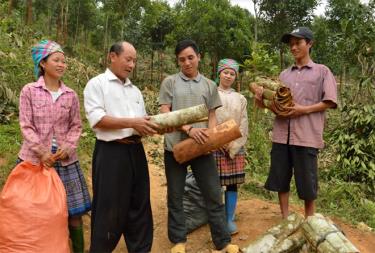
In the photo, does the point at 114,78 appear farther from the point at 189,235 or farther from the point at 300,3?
the point at 300,3

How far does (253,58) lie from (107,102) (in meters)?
6.93

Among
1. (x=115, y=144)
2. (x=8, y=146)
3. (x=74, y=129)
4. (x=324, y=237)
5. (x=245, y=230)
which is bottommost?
(x=245, y=230)

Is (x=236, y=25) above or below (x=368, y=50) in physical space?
above

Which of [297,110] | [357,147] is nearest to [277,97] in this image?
[297,110]

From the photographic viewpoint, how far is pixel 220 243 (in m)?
3.11

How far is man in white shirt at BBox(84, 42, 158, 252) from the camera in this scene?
259 centimetres

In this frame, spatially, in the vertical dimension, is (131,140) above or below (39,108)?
below

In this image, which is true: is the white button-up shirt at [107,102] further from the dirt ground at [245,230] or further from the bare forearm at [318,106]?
the bare forearm at [318,106]

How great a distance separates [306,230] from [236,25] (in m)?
12.0

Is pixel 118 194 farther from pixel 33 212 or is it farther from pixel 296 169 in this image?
pixel 296 169

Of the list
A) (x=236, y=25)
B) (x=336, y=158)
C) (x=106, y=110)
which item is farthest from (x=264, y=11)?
(x=106, y=110)

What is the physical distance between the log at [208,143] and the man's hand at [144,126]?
1.15ft

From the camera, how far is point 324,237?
8.79 ft

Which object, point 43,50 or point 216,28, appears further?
point 216,28
